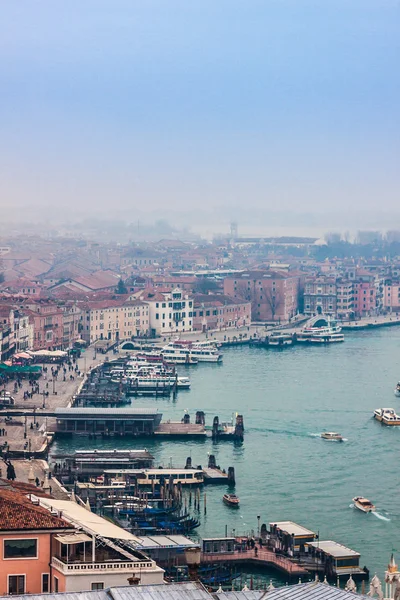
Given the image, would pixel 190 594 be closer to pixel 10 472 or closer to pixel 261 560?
pixel 261 560

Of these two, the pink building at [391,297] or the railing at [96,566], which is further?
Result: the pink building at [391,297]

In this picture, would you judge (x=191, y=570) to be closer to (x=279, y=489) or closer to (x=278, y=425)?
(x=279, y=489)

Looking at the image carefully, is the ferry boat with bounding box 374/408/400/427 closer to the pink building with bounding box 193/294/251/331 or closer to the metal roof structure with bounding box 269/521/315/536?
the metal roof structure with bounding box 269/521/315/536

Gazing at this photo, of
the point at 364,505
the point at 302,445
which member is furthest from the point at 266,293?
the point at 364,505

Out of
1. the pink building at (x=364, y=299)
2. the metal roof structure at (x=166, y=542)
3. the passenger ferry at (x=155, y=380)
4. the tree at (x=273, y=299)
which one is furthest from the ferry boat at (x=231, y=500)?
the pink building at (x=364, y=299)

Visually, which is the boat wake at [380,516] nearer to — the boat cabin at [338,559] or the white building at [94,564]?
the boat cabin at [338,559]
